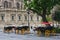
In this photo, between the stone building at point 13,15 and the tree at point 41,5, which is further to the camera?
the stone building at point 13,15

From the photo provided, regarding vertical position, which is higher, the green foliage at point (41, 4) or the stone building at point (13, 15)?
the green foliage at point (41, 4)

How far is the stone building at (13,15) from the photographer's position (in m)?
108

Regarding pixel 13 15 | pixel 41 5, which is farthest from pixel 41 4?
pixel 13 15

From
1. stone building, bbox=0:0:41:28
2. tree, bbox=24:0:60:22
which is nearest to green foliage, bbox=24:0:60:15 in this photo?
tree, bbox=24:0:60:22

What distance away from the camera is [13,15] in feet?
361

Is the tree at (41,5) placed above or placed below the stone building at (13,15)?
above

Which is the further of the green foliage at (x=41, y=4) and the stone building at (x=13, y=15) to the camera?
the stone building at (x=13, y=15)

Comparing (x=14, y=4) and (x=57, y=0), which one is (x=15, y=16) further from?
(x=57, y=0)

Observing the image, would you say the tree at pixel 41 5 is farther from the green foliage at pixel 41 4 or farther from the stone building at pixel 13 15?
the stone building at pixel 13 15

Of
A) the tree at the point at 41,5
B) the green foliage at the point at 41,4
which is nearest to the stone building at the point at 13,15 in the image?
the tree at the point at 41,5

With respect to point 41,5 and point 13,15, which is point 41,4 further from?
point 13,15

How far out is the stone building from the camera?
108 metres

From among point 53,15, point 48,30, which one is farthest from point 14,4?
point 48,30

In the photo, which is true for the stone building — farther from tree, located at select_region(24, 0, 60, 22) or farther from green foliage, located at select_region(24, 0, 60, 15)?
green foliage, located at select_region(24, 0, 60, 15)
